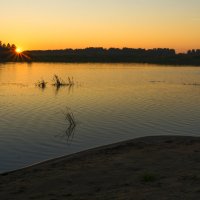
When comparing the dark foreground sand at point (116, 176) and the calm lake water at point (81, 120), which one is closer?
the dark foreground sand at point (116, 176)

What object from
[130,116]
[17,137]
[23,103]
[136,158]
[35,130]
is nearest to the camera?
[136,158]

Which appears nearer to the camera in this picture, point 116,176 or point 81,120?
point 116,176

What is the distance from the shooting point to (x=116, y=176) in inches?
416

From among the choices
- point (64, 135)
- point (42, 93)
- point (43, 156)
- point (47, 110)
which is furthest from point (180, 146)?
point (42, 93)

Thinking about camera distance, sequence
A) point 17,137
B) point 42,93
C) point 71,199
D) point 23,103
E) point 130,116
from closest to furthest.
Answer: point 71,199 → point 17,137 → point 130,116 → point 23,103 → point 42,93

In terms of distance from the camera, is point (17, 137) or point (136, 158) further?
point (17, 137)

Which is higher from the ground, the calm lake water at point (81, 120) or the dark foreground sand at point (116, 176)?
the dark foreground sand at point (116, 176)

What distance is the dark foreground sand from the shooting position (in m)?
8.92

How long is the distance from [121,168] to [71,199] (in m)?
2.86

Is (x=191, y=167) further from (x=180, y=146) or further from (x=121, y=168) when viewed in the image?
(x=180, y=146)

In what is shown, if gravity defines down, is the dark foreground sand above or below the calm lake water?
above

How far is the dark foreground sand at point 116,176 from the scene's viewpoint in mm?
8922

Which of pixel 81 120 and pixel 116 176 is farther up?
pixel 116 176

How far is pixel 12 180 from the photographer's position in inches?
436
